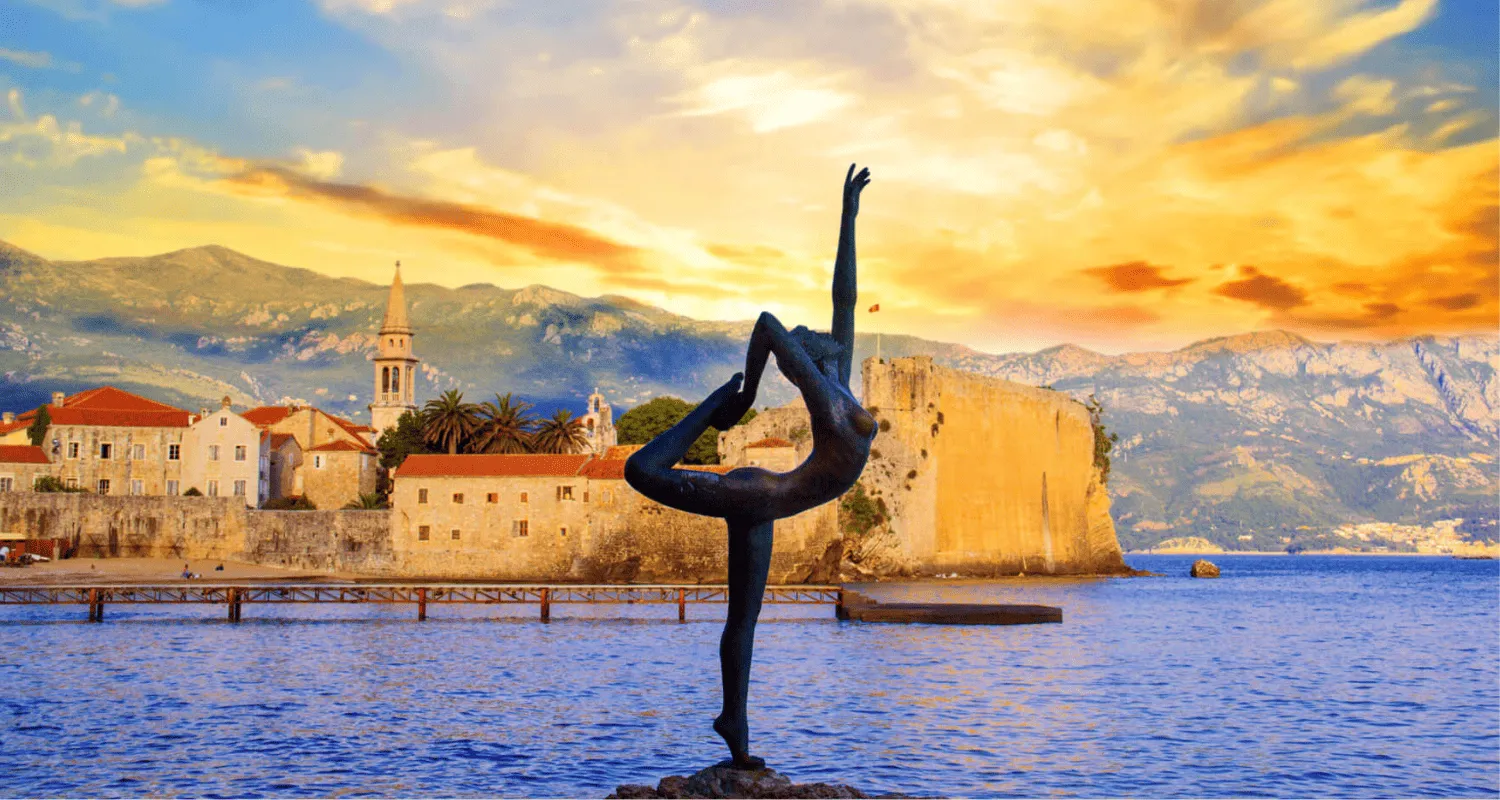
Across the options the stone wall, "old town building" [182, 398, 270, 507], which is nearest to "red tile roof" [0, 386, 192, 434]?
"old town building" [182, 398, 270, 507]

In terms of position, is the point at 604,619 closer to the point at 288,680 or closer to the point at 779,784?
the point at 288,680

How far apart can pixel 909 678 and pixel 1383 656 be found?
1729cm

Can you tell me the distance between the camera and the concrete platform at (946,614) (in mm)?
45312

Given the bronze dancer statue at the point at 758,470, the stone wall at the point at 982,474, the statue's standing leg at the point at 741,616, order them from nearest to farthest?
the bronze dancer statue at the point at 758,470 < the statue's standing leg at the point at 741,616 < the stone wall at the point at 982,474

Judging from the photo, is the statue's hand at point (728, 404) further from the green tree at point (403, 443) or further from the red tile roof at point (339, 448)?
the green tree at point (403, 443)

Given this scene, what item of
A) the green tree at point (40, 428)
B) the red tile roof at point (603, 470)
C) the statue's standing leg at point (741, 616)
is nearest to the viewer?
the statue's standing leg at point (741, 616)

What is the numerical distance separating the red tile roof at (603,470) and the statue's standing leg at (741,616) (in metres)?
50.6

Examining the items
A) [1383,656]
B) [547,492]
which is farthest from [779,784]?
[547,492]

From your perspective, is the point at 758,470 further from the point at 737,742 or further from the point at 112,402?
the point at 112,402

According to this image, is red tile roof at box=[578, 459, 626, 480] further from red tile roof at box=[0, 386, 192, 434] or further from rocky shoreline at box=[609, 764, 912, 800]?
rocky shoreline at box=[609, 764, 912, 800]

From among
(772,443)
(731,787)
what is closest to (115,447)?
(772,443)

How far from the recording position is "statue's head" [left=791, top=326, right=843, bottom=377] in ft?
33.0

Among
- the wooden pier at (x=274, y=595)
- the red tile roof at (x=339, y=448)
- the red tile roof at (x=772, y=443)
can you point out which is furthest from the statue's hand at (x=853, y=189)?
the red tile roof at (x=339, y=448)

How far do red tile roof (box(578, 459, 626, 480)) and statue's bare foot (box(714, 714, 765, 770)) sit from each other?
5057 cm
